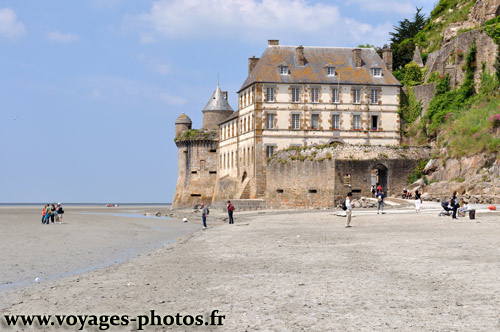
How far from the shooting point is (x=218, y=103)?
75.6 m

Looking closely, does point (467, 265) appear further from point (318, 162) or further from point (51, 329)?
point (318, 162)

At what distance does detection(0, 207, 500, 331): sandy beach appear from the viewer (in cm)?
1077

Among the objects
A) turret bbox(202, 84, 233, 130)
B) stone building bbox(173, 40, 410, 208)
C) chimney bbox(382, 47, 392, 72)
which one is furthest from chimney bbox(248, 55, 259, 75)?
turret bbox(202, 84, 233, 130)

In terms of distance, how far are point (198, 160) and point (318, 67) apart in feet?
62.5

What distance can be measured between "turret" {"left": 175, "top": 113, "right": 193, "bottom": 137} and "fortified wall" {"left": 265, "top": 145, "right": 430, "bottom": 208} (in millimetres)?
24469

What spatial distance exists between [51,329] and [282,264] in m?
7.85

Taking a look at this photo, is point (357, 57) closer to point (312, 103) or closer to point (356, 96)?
point (356, 96)

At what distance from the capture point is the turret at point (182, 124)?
247 feet

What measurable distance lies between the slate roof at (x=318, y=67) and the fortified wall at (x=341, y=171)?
8361 mm

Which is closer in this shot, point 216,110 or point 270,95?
point 270,95

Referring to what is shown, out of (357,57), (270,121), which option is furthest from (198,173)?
(357,57)

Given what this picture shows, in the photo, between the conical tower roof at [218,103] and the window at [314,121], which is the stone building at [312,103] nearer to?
the window at [314,121]

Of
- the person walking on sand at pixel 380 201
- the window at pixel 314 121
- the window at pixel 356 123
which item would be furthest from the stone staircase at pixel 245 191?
the person walking on sand at pixel 380 201

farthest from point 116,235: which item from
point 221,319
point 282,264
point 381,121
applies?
point 381,121
